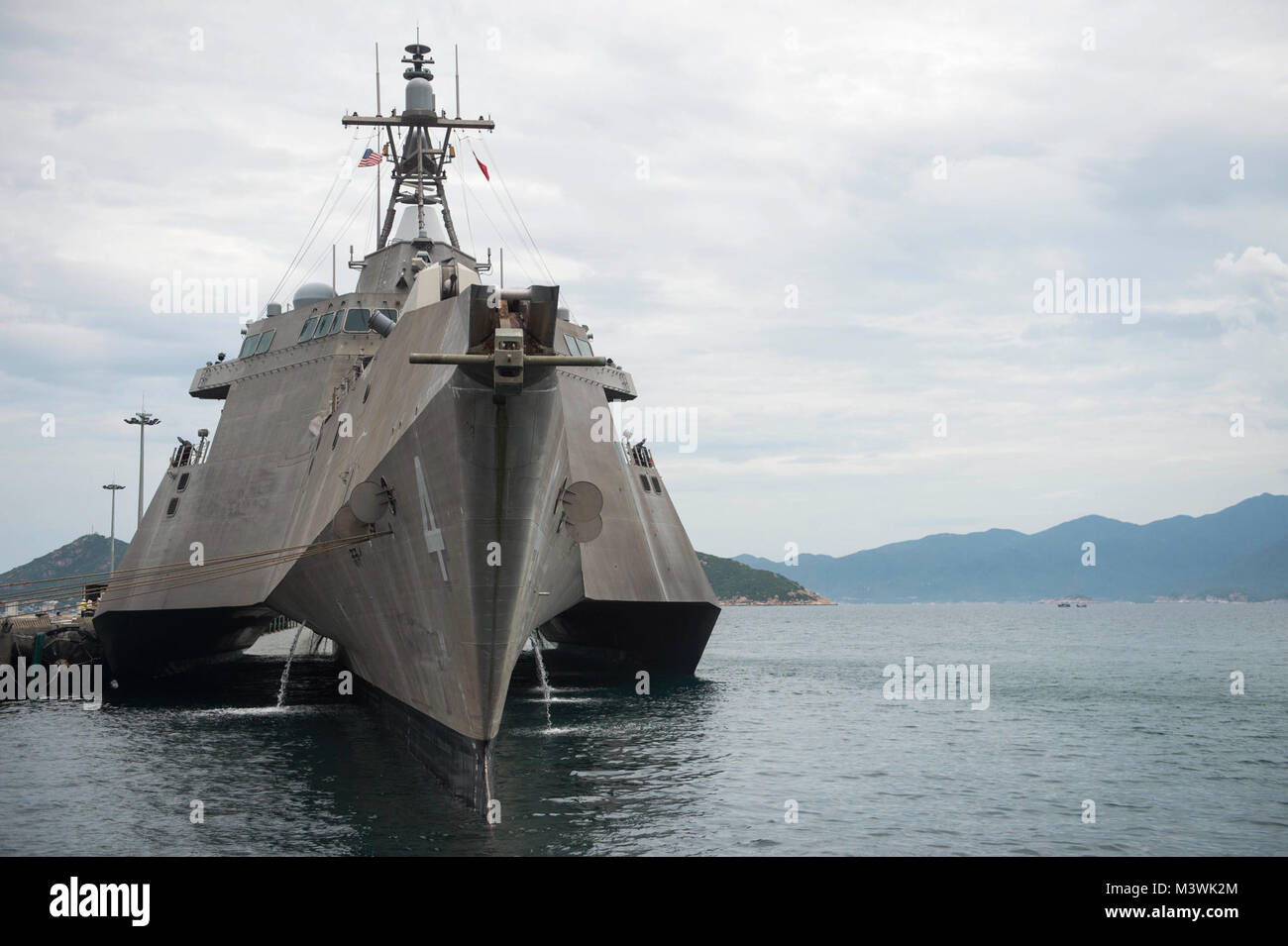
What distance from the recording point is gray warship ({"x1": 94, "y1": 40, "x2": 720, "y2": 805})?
15180mm

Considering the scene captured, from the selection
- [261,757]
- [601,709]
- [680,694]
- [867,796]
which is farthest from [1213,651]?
[261,757]

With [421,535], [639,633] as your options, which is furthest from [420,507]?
[639,633]

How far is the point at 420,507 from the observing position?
1655 cm

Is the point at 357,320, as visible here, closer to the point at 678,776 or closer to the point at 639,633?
the point at 639,633

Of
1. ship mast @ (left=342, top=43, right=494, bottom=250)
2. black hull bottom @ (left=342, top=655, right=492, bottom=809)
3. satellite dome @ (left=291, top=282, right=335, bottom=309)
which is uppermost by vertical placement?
ship mast @ (left=342, top=43, right=494, bottom=250)

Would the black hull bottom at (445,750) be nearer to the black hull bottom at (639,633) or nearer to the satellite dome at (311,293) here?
the black hull bottom at (639,633)

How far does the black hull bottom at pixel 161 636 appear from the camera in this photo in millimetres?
29594

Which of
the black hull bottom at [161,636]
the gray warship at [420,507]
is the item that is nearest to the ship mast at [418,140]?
the gray warship at [420,507]

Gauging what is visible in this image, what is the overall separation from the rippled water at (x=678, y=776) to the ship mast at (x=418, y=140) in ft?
55.0

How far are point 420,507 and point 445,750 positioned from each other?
4.13 m

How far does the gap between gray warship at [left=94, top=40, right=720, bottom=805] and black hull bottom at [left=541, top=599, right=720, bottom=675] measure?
0.10m

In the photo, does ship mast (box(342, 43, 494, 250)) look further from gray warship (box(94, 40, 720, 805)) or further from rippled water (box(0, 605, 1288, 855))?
rippled water (box(0, 605, 1288, 855))

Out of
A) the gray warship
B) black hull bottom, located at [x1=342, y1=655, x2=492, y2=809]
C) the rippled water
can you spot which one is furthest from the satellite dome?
black hull bottom, located at [x1=342, y1=655, x2=492, y2=809]
